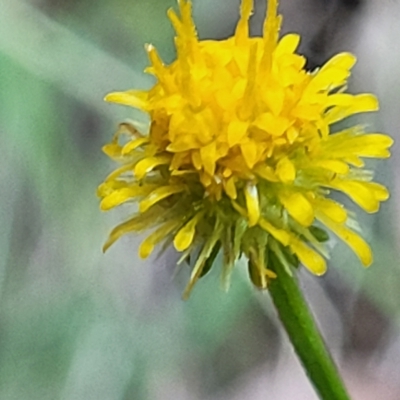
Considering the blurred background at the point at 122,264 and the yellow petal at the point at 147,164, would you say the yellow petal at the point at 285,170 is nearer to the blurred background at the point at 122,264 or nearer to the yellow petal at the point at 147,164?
the yellow petal at the point at 147,164

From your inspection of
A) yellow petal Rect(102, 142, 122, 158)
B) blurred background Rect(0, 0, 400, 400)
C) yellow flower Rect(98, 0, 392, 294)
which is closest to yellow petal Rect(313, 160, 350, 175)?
yellow flower Rect(98, 0, 392, 294)

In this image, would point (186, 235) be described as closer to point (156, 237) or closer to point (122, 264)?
point (156, 237)

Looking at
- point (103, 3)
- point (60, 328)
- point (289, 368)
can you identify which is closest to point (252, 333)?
point (289, 368)

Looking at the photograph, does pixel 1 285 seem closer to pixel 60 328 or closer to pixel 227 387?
pixel 60 328

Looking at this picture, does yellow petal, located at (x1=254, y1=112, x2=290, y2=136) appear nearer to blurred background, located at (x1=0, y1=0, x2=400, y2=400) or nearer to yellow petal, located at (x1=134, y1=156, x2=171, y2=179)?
yellow petal, located at (x1=134, y1=156, x2=171, y2=179)

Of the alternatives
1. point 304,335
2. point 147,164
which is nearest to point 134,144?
point 147,164

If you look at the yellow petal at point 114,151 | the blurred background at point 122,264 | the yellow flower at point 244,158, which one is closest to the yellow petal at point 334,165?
the yellow flower at point 244,158
